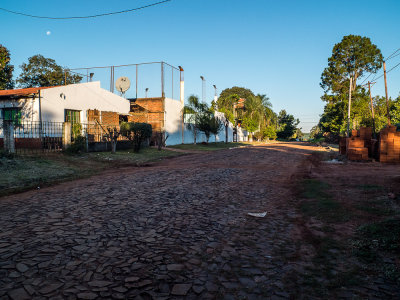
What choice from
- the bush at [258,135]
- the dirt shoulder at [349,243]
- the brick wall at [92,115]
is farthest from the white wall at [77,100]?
the bush at [258,135]

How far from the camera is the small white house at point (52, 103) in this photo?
16531 mm

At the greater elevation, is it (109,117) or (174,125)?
(109,117)

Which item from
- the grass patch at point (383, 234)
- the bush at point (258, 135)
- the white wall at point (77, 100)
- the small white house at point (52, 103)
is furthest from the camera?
the bush at point (258, 135)

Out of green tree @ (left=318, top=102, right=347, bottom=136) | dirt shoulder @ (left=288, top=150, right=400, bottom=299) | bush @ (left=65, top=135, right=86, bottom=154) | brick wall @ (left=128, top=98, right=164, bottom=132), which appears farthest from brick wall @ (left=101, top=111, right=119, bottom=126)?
green tree @ (left=318, top=102, right=347, bottom=136)

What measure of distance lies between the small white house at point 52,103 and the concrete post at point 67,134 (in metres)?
3.39

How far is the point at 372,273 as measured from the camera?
290cm

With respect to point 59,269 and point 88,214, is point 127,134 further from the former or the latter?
point 59,269

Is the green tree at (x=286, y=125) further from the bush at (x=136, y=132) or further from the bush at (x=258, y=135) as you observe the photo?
the bush at (x=136, y=132)

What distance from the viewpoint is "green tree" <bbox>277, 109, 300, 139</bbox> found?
7519cm

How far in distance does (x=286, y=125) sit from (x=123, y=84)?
5892cm

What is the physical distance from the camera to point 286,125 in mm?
75750

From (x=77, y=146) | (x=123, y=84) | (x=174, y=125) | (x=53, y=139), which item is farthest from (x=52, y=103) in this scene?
(x=174, y=125)

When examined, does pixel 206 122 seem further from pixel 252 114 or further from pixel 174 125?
pixel 252 114

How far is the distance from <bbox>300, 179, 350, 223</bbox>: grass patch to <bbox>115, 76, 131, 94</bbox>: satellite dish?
2074 cm
